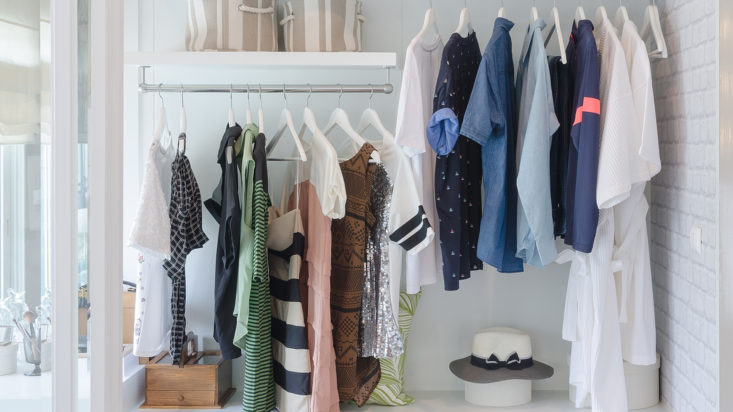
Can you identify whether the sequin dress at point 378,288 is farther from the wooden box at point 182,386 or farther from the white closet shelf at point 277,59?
the wooden box at point 182,386

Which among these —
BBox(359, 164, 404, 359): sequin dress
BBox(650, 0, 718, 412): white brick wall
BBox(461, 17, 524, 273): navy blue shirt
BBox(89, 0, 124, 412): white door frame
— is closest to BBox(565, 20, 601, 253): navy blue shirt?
BBox(461, 17, 524, 273): navy blue shirt

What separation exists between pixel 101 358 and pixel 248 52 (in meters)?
1.44

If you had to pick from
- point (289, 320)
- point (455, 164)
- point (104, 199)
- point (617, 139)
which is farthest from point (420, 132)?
point (104, 199)

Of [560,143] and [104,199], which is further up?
[560,143]

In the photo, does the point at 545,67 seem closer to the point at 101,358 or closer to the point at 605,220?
the point at 605,220

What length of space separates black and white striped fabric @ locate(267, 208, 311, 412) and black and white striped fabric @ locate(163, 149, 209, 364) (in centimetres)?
26

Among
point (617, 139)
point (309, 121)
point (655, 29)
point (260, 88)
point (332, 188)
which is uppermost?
point (655, 29)

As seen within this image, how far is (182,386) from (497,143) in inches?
51.2

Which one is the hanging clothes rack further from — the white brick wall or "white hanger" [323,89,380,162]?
the white brick wall

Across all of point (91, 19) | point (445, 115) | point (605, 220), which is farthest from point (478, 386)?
point (91, 19)

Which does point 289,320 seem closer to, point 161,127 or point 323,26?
point 161,127

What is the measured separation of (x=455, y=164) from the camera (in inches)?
88.8

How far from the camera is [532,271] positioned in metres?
2.66

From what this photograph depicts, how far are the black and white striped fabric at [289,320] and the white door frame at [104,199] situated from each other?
1.07 meters
